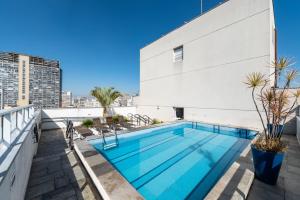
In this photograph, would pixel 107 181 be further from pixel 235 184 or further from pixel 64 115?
pixel 64 115

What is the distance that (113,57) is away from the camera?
26266mm

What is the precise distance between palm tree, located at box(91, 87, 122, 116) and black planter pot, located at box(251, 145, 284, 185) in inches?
427

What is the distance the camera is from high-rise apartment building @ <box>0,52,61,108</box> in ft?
65.7

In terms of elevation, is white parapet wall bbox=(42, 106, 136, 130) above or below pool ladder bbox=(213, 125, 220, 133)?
above

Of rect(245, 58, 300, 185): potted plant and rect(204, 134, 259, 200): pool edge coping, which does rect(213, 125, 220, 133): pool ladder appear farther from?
rect(245, 58, 300, 185): potted plant

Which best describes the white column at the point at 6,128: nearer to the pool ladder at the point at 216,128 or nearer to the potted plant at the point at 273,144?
the potted plant at the point at 273,144

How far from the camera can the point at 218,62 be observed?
29.9 feet

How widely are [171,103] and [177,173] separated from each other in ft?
27.5

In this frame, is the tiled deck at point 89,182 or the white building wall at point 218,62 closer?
the tiled deck at point 89,182

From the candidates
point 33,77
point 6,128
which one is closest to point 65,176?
point 6,128

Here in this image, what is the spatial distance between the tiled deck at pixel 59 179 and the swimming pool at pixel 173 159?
1.09m

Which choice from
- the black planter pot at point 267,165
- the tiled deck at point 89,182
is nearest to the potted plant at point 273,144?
the black planter pot at point 267,165

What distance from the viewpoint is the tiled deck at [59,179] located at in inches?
111

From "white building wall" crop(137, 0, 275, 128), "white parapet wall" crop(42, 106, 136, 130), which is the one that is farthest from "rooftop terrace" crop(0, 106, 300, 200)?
"white parapet wall" crop(42, 106, 136, 130)
